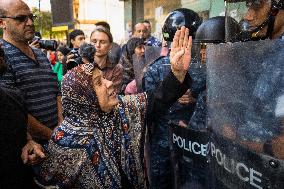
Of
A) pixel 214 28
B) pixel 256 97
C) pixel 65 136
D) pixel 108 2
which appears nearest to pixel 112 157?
pixel 65 136

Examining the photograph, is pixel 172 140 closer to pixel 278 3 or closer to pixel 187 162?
pixel 187 162

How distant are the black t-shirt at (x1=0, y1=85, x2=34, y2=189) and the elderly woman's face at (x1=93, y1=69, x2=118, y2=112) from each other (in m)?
0.53

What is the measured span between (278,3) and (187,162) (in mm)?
1244

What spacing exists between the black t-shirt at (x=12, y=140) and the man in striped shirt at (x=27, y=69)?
2.28ft

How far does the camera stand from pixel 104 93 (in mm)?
2289

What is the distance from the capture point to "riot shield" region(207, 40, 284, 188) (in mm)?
1024

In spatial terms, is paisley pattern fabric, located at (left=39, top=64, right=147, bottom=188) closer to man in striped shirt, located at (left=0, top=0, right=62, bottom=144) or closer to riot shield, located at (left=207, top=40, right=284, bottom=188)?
man in striped shirt, located at (left=0, top=0, right=62, bottom=144)

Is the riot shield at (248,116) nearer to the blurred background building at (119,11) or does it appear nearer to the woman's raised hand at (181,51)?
the woman's raised hand at (181,51)

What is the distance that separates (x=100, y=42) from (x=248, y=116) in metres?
3.58

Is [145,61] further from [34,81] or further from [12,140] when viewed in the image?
[12,140]

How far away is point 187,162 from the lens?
2320 mm

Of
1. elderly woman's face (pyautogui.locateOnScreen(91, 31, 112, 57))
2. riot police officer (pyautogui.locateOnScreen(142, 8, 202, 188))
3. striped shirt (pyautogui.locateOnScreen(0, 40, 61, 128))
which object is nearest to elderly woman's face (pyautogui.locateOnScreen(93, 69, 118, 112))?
riot police officer (pyautogui.locateOnScreen(142, 8, 202, 188))

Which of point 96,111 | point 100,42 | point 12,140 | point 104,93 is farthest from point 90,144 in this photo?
point 100,42

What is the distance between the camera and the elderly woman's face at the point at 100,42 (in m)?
4.43
